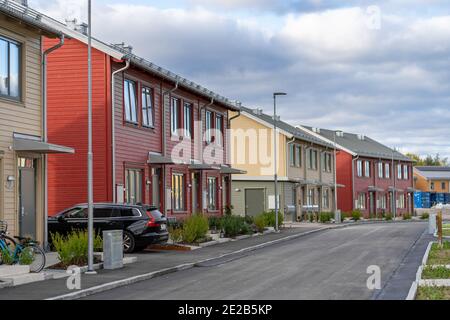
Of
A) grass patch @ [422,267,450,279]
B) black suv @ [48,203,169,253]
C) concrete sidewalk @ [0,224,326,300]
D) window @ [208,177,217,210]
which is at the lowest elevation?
concrete sidewalk @ [0,224,326,300]

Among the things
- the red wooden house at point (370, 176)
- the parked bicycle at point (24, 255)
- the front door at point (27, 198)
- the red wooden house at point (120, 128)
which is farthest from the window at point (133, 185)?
the red wooden house at point (370, 176)

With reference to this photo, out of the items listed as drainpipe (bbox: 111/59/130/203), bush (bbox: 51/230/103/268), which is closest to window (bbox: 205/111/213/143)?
drainpipe (bbox: 111/59/130/203)

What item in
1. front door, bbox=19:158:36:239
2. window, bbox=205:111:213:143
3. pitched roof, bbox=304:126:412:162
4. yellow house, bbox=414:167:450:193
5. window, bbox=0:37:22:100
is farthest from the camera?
yellow house, bbox=414:167:450:193

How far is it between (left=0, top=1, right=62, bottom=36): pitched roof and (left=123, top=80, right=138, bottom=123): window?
640 cm

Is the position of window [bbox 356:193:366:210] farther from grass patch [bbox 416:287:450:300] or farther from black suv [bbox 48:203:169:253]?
grass patch [bbox 416:287:450:300]

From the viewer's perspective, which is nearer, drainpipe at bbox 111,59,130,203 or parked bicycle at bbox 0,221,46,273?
parked bicycle at bbox 0,221,46,273

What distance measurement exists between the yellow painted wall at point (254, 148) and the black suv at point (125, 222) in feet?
90.1

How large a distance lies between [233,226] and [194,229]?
15.1ft

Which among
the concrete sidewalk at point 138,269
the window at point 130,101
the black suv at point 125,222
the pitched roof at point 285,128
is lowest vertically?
the concrete sidewalk at point 138,269

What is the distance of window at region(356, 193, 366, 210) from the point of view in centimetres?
6831

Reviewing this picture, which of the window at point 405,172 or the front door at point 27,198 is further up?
the window at point 405,172

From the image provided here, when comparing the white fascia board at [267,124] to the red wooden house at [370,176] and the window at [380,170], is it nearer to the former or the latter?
the red wooden house at [370,176]

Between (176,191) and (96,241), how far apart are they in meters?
13.9

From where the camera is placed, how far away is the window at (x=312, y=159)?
5843 cm
